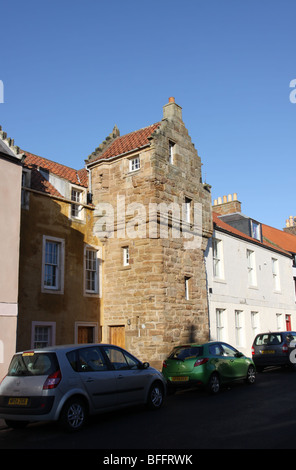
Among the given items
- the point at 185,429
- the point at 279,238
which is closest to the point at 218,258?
the point at 279,238

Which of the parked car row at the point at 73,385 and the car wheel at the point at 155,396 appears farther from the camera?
the car wheel at the point at 155,396

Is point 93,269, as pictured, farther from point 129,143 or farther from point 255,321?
point 255,321

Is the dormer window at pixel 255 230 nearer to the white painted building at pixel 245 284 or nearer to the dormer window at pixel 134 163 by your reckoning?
the white painted building at pixel 245 284

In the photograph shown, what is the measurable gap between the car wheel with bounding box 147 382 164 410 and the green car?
1959 millimetres

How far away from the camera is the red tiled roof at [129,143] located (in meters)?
19.5

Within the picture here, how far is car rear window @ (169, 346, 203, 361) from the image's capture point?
1307 cm

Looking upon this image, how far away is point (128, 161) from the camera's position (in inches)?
769

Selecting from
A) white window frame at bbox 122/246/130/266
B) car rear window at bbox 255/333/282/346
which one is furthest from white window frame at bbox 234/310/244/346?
white window frame at bbox 122/246/130/266

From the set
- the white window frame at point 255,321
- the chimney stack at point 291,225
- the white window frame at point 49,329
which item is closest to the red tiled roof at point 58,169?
the white window frame at point 49,329

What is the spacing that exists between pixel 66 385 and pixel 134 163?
41.0ft

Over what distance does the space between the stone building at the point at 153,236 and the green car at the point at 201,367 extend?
3.43 metres

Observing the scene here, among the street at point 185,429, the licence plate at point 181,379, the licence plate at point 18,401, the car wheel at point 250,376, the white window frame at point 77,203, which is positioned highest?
the white window frame at point 77,203

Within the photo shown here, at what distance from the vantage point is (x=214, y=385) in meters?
12.9

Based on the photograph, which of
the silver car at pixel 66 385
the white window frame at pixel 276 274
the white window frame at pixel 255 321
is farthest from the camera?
the white window frame at pixel 276 274
